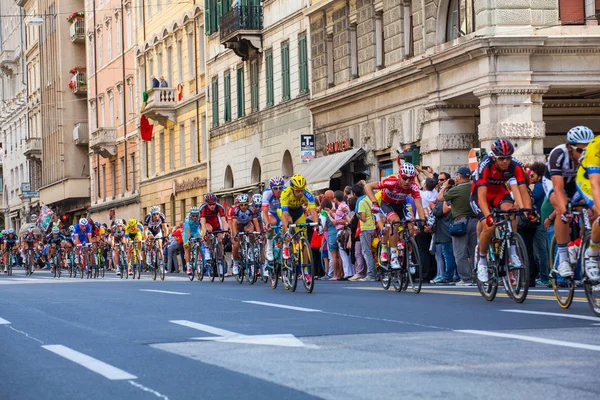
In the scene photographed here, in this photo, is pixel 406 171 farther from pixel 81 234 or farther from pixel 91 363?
pixel 81 234

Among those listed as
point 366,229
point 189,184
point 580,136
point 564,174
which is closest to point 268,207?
point 366,229

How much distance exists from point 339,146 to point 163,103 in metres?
21.1

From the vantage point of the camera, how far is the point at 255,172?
50.1m

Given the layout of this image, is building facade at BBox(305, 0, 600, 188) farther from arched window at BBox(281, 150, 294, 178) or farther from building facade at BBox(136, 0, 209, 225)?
building facade at BBox(136, 0, 209, 225)

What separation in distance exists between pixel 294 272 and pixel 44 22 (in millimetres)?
72331

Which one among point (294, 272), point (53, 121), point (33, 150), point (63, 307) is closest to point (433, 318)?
point (63, 307)

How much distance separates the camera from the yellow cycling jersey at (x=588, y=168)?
12.3m

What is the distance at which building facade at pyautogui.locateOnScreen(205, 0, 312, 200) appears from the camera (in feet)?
148

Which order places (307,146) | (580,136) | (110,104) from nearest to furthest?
(580,136), (307,146), (110,104)

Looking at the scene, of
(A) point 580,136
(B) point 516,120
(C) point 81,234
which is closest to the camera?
(A) point 580,136

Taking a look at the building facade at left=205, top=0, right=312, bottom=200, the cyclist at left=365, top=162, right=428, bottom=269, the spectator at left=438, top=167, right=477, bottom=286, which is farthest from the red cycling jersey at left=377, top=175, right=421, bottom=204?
the building facade at left=205, top=0, right=312, bottom=200

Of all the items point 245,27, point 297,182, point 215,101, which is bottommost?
point 297,182

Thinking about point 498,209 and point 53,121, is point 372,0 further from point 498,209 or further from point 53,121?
point 53,121

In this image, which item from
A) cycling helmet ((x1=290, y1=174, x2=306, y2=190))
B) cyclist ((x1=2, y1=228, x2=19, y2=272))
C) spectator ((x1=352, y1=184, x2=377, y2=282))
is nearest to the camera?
cycling helmet ((x1=290, y1=174, x2=306, y2=190))
